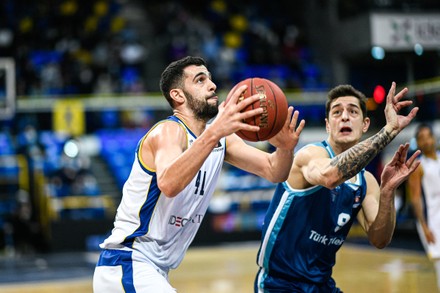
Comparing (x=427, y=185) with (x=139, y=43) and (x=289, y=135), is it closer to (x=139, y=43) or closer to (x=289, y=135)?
(x=289, y=135)

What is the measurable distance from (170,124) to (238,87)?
1.68ft

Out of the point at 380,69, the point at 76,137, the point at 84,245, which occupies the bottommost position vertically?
the point at 84,245

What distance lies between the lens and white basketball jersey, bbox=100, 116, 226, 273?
3.93m

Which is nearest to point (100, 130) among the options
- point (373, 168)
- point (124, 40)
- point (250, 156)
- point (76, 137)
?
point (76, 137)

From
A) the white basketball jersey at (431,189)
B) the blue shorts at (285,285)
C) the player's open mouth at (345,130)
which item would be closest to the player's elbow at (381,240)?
the blue shorts at (285,285)

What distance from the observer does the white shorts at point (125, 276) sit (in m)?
3.83

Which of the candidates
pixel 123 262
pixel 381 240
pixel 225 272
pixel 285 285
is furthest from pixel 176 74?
pixel 225 272

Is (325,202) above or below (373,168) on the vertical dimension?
above

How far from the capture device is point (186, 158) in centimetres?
351

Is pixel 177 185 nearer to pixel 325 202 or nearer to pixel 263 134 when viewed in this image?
pixel 263 134

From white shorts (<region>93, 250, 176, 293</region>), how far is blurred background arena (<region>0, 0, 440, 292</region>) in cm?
728

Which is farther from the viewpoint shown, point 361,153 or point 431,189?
point 431,189

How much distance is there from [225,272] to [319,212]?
23.4 ft

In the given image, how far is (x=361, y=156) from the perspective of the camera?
3.99 m
